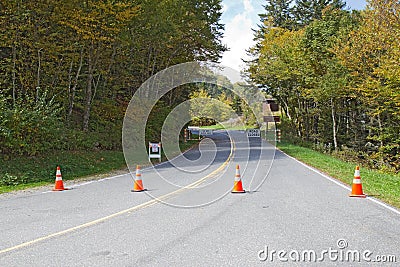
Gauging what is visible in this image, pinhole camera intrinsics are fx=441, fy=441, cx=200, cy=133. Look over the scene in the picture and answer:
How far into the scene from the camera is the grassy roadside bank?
13547 mm

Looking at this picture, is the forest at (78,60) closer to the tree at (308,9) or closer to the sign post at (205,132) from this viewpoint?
the sign post at (205,132)

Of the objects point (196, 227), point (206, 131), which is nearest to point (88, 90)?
point (196, 227)

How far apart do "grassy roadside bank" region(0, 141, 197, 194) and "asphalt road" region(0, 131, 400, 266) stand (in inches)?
79.8

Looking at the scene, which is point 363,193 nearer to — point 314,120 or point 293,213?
point 293,213

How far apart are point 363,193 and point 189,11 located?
75.6ft

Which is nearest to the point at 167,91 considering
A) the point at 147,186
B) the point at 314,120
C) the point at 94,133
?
the point at 94,133

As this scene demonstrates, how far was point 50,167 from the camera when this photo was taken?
615 inches

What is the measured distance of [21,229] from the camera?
23.9 feet

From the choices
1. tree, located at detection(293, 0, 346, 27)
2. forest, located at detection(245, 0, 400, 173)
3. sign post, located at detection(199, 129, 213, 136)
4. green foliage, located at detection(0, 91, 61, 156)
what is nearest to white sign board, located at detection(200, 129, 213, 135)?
sign post, located at detection(199, 129, 213, 136)

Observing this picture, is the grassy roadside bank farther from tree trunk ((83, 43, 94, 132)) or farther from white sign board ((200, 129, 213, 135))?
white sign board ((200, 129, 213, 135))

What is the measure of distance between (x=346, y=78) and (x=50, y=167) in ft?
61.5

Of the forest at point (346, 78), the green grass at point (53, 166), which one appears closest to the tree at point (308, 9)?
the forest at point (346, 78)

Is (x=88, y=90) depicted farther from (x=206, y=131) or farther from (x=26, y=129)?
(x=206, y=131)

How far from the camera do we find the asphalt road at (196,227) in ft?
18.4
